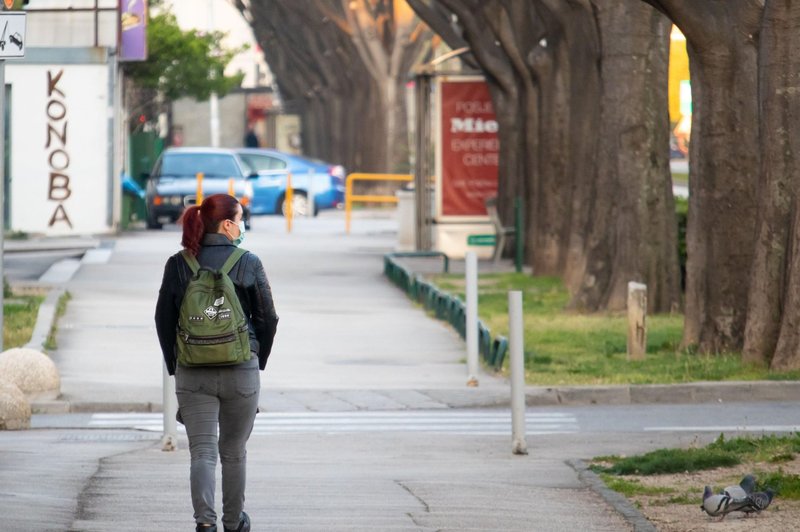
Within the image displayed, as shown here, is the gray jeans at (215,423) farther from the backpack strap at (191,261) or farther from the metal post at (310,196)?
the metal post at (310,196)

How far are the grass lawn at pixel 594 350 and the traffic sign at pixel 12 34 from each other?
15.8 ft

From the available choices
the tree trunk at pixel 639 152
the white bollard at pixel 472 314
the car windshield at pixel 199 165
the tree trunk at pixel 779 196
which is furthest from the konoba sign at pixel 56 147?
the tree trunk at pixel 779 196

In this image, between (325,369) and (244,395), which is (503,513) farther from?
(325,369)

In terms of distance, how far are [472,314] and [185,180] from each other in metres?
24.2

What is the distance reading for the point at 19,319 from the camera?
19.4 m

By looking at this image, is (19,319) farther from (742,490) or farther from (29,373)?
(742,490)

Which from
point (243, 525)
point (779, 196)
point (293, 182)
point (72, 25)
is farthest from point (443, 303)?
point (293, 182)

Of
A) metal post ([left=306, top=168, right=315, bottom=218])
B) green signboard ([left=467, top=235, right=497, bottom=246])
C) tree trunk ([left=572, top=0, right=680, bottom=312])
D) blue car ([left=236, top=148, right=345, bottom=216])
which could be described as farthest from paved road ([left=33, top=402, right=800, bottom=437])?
metal post ([left=306, top=168, right=315, bottom=218])

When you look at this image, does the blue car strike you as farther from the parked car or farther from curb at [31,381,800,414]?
curb at [31,381,800,414]

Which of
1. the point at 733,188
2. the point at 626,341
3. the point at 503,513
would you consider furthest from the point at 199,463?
the point at 626,341

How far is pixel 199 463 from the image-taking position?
25.8 feet

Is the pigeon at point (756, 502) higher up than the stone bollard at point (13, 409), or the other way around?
the pigeon at point (756, 502)

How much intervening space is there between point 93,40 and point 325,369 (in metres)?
18.6

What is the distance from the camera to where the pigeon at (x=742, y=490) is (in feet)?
27.8
